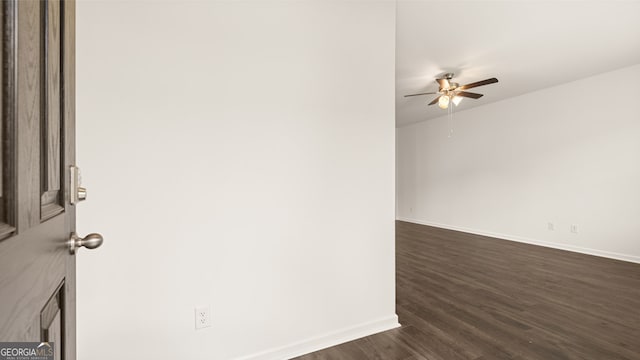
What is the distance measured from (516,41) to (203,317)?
151 inches

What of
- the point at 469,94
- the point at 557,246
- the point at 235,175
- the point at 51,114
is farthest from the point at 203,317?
the point at 557,246

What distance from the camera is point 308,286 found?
→ 1835mm

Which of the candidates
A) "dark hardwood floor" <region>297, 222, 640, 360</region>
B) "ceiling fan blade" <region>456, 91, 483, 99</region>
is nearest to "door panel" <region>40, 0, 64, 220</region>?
"dark hardwood floor" <region>297, 222, 640, 360</region>

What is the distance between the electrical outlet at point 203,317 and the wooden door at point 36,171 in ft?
3.00

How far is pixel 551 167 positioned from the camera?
183 inches

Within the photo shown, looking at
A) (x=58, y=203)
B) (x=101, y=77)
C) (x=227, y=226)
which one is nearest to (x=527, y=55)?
(x=227, y=226)

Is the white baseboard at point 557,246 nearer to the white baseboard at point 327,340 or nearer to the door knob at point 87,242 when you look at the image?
the white baseboard at point 327,340

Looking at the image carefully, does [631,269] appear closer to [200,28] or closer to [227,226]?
[227,226]

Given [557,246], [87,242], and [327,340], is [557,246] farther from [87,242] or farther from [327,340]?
[87,242]

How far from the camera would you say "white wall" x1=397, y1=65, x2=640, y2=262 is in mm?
3910

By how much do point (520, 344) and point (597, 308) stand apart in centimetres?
113

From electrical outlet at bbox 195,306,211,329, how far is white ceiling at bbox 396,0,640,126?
267 cm

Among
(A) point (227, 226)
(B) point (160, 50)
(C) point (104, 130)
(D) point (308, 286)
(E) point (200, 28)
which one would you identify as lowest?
(D) point (308, 286)

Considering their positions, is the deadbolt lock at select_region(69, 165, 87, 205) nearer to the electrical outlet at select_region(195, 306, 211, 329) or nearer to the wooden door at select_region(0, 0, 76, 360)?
the wooden door at select_region(0, 0, 76, 360)
